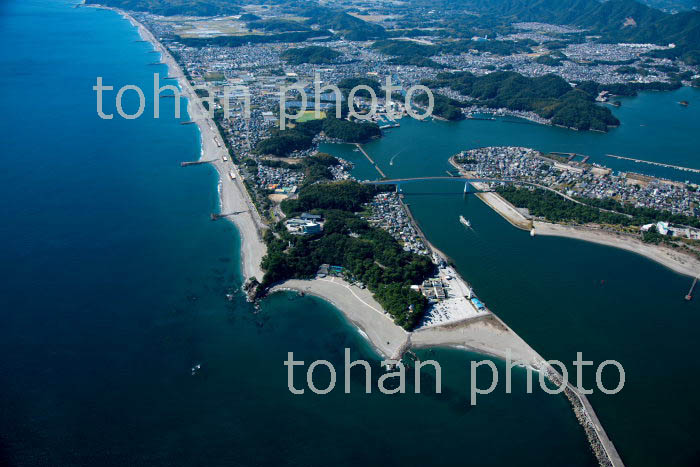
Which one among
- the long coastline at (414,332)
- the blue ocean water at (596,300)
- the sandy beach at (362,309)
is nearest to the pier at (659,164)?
the blue ocean water at (596,300)

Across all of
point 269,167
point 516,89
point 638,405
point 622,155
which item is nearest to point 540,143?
point 622,155

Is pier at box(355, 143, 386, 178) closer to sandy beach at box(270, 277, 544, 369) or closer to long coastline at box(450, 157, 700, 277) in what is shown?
long coastline at box(450, 157, 700, 277)

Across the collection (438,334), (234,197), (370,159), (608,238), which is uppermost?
(370,159)

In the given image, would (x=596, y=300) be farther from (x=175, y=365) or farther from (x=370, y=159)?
(x=370, y=159)

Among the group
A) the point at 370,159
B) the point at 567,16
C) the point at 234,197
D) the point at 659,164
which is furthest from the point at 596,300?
the point at 567,16

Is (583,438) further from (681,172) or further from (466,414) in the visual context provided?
(681,172)

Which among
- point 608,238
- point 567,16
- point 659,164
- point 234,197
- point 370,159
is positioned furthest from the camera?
point 567,16
